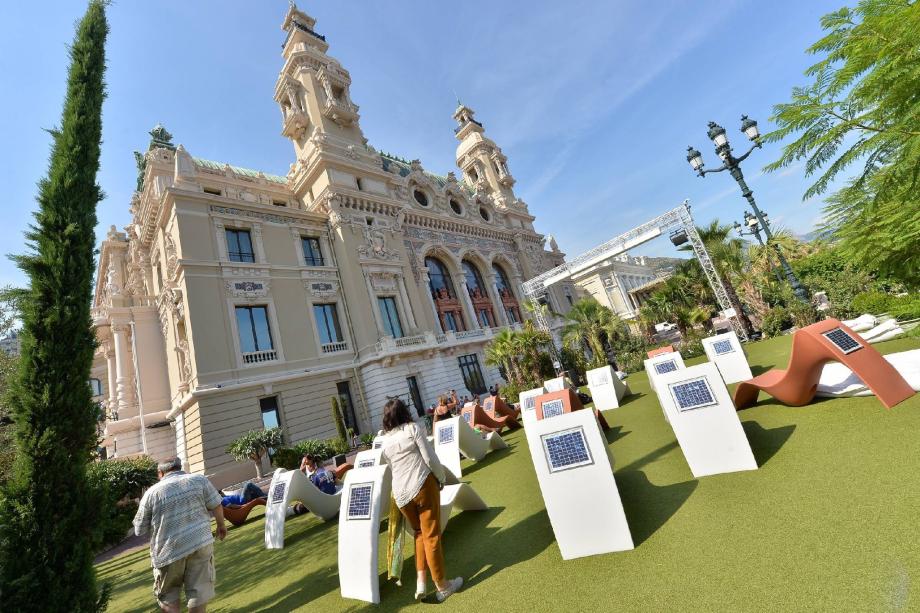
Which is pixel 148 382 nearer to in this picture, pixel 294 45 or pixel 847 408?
pixel 294 45

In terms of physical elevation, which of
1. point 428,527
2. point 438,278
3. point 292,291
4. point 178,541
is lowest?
point 428,527

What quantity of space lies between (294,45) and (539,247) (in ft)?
86.0

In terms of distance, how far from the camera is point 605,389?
9.67m

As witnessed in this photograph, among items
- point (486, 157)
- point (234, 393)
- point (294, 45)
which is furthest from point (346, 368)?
point (486, 157)

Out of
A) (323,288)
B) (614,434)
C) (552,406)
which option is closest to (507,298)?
(323,288)

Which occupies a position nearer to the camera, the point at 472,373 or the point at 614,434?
the point at 614,434

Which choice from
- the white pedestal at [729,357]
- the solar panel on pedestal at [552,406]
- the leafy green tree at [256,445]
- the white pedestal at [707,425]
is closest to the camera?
the white pedestal at [707,425]

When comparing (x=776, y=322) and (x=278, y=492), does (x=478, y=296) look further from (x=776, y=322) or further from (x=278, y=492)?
(x=278, y=492)

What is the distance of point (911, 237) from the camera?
190 inches

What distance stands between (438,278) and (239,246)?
519 inches

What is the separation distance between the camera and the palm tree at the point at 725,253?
18.7 meters

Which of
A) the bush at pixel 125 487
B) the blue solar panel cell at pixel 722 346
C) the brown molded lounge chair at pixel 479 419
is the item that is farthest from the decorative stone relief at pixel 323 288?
the blue solar panel cell at pixel 722 346

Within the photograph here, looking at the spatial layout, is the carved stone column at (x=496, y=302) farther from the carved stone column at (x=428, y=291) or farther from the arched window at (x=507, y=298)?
the carved stone column at (x=428, y=291)

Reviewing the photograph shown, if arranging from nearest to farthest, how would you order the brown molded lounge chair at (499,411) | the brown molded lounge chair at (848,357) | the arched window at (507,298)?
the brown molded lounge chair at (848,357), the brown molded lounge chair at (499,411), the arched window at (507,298)
